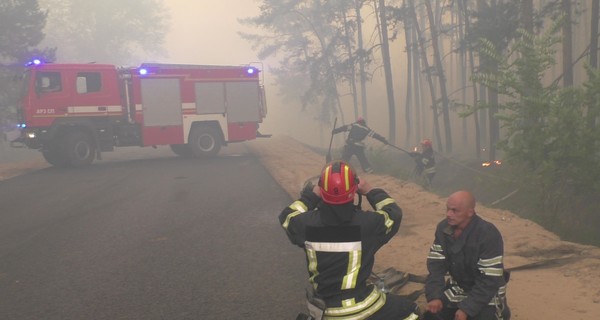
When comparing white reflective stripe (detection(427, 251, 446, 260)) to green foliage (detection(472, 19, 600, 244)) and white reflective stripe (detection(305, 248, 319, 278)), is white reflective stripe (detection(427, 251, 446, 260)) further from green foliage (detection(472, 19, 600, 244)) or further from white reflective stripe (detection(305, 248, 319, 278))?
green foliage (detection(472, 19, 600, 244))

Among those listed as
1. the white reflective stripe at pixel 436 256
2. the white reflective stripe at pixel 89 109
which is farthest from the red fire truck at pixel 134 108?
the white reflective stripe at pixel 436 256

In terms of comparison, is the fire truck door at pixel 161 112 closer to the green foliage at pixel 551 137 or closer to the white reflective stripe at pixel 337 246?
the green foliage at pixel 551 137

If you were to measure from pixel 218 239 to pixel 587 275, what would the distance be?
465 cm

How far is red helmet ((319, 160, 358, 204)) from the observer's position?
2842 mm

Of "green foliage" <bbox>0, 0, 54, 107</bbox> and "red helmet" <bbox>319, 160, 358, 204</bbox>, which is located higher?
"green foliage" <bbox>0, 0, 54, 107</bbox>

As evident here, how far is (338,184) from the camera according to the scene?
2.84 meters

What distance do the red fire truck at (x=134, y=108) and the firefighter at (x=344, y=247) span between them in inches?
595

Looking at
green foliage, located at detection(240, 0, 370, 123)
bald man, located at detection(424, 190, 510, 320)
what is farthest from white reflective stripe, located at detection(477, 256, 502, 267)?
green foliage, located at detection(240, 0, 370, 123)

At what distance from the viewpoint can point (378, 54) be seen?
88.1m

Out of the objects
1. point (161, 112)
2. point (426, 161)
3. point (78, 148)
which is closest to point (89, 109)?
point (78, 148)

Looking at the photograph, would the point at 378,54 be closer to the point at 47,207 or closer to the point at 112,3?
the point at 112,3

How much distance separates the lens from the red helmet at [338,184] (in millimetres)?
2842

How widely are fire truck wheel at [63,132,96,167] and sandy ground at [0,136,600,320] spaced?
810 cm

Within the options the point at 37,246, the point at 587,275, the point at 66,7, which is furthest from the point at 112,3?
the point at 587,275
